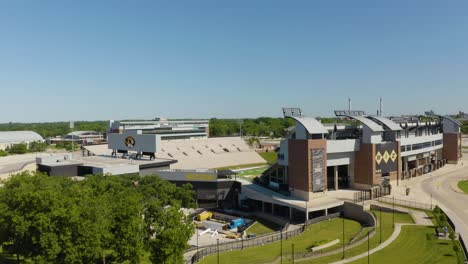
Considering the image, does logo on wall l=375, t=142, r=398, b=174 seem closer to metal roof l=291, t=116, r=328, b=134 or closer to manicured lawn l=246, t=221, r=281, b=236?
metal roof l=291, t=116, r=328, b=134

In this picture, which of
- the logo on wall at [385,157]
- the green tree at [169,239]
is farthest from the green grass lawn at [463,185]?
the green tree at [169,239]

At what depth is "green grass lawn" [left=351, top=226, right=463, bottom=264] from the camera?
39875mm

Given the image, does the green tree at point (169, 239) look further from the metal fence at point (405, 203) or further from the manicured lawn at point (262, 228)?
the metal fence at point (405, 203)

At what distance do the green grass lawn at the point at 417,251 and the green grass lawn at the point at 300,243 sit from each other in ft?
21.2

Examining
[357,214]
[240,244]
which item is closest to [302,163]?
[357,214]

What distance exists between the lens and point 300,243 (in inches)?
1975

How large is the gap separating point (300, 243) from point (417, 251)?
14.2m

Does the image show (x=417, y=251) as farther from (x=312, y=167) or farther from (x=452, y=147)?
Answer: (x=452, y=147)

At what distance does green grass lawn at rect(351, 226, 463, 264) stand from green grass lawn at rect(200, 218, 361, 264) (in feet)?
21.2

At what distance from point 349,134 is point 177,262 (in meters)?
54.0

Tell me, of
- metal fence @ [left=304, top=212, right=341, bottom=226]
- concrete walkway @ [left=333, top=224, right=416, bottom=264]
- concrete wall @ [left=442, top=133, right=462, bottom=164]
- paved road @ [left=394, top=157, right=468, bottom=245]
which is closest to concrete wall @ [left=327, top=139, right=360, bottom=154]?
paved road @ [left=394, top=157, right=468, bottom=245]

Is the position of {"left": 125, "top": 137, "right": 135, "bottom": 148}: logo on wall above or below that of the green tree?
above

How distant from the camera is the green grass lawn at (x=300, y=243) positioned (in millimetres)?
44094

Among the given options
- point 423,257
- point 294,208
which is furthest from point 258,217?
point 423,257
